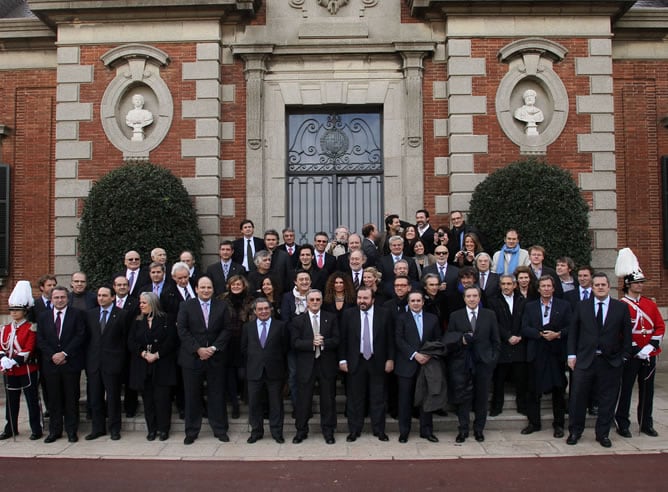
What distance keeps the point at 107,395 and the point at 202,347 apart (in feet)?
4.40

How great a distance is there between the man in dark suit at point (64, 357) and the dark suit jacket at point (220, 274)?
1.87 metres

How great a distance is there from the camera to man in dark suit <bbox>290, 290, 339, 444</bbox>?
25.5ft

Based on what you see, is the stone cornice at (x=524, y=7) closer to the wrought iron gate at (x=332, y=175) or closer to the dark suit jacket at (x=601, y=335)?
the wrought iron gate at (x=332, y=175)

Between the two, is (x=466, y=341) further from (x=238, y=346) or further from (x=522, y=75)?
(x=522, y=75)

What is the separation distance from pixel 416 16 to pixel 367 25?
2.95 feet

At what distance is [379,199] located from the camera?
1266cm

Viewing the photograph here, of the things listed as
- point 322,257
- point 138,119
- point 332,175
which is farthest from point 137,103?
point 322,257

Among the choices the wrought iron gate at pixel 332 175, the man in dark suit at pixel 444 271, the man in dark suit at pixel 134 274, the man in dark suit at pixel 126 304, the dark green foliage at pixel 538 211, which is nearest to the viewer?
the man in dark suit at pixel 126 304

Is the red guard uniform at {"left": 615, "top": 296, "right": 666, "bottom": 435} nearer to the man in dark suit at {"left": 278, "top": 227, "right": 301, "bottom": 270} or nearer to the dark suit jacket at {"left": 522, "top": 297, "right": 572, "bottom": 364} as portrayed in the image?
the dark suit jacket at {"left": 522, "top": 297, "right": 572, "bottom": 364}

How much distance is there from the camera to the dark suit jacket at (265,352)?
7777mm

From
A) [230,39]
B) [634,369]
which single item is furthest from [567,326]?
[230,39]

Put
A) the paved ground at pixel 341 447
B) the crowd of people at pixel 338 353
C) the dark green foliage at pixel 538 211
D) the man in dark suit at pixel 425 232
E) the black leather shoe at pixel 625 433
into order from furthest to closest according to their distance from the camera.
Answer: the dark green foliage at pixel 538 211
the man in dark suit at pixel 425 232
the black leather shoe at pixel 625 433
the crowd of people at pixel 338 353
the paved ground at pixel 341 447

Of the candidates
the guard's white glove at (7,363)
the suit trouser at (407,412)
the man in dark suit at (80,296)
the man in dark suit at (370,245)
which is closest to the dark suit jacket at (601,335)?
the suit trouser at (407,412)

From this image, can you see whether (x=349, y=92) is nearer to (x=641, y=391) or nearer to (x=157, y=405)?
(x=157, y=405)
